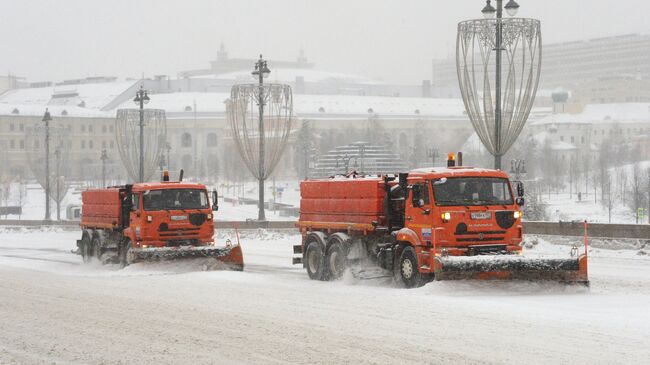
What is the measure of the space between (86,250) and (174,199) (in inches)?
251

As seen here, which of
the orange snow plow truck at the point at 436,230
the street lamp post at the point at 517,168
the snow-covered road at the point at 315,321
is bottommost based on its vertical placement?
the snow-covered road at the point at 315,321

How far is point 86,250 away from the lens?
35156 mm

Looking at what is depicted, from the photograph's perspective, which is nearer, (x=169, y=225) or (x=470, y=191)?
Result: (x=470, y=191)

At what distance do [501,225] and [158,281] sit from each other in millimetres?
7931

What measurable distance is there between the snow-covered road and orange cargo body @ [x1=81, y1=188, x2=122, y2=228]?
6216 mm

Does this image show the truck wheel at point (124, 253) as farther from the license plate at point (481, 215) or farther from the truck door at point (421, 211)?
the license plate at point (481, 215)

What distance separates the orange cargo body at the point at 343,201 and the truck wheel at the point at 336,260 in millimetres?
603

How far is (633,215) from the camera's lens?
318ft

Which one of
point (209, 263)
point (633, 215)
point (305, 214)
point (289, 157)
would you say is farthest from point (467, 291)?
point (289, 157)

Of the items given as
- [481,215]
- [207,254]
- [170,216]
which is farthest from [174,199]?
[481,215]

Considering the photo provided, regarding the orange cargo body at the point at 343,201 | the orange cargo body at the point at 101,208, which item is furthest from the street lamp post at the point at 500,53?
the orange cargo body at the point at 101,208

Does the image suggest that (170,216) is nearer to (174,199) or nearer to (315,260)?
(174,199)

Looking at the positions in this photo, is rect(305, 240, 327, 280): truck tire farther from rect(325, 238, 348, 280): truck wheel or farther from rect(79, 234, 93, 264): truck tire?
rect(79, 234, 93, 264): truck tire

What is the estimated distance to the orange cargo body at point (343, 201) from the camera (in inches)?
942
